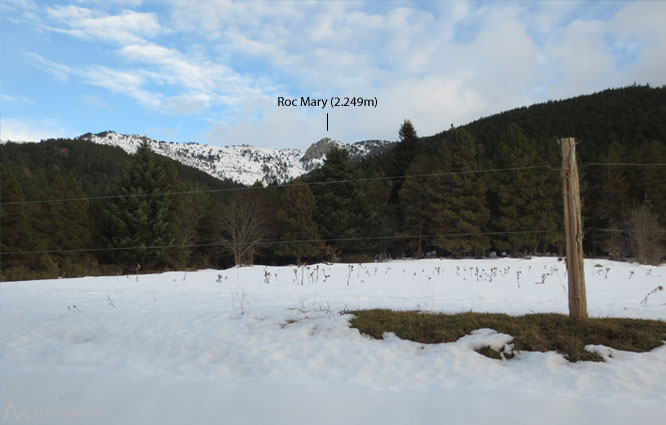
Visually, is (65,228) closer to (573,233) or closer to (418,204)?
(418,204)

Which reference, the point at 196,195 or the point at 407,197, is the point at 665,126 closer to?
the point at 407,197

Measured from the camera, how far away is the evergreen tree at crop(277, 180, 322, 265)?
31.5m

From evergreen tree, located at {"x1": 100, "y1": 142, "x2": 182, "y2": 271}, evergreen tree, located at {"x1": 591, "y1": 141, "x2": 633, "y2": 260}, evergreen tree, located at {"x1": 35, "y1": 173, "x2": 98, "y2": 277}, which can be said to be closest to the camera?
evergreen tree, located at {"x1": 100, "y1": 142, "x2": 182, "y2": 271}

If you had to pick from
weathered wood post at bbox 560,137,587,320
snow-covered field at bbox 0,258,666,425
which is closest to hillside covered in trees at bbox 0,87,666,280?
snow-covered field at bbox 0,258,666,425

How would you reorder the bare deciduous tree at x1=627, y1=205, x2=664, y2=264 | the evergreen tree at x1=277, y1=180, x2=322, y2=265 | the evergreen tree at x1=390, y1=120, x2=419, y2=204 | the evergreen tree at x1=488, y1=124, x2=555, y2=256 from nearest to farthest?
the bare deciduous tree at x1=627, y1=205, x2=664, y2=264 < the evergreen tree at x1=488, y1=124, x2=555, y2=256 < the evergreen tree at x1=277, y1=180, x2=322, y2=265 < the evergreen tree at x1=390, y1=120, x2=419, y2=204

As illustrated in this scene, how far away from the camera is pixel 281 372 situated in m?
5.12

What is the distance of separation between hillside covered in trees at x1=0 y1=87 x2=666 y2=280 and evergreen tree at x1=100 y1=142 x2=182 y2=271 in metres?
0.09

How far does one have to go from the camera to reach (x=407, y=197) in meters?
33.0

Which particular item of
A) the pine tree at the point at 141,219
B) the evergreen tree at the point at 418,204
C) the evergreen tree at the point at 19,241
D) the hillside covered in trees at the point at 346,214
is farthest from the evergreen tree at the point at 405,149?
the evergreen tree at the point at 19,241

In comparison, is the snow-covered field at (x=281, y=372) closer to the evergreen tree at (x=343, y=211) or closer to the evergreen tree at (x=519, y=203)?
the evergreen tree at (x=519, y=203)

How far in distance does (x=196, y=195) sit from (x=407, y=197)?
785 inches

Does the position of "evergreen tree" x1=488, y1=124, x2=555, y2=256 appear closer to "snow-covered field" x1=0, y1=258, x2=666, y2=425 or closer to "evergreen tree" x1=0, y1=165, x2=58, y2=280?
"snow-covered field" x1=0, y1=258, x2=666, y2=425

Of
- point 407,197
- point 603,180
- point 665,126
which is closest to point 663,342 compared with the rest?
point 407,197

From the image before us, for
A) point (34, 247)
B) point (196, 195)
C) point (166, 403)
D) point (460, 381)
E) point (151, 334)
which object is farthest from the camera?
point (196, 195)
